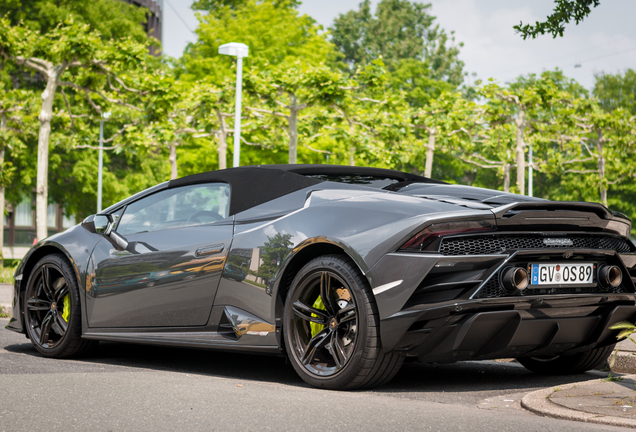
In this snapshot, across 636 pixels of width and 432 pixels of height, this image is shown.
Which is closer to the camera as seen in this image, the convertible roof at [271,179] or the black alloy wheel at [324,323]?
the black alloy wheel at [324,323]

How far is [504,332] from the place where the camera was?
13.3 feet

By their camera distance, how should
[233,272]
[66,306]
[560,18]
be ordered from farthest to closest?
[560,18] → [66,306] → [233,272]

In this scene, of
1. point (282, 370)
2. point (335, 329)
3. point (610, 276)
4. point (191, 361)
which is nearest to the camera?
point (335, 329)

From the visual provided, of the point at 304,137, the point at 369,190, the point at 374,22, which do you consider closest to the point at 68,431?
the point at 369,190

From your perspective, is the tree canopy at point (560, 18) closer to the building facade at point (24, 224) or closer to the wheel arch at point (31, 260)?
the wheel arch at point (31, 260)

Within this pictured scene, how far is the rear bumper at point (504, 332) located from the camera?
3957 mm

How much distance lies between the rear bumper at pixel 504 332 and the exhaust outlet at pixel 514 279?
121 millimetres

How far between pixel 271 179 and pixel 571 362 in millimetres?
2218

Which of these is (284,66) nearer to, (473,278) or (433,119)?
(433,119)

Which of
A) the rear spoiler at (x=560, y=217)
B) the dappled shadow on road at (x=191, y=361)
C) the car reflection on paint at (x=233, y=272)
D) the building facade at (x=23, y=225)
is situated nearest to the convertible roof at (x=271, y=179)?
the car reflection on paint at (x=233, y=272)

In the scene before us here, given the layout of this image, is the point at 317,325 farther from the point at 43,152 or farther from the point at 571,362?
the point at 43,152

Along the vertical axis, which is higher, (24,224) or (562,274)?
(562,274)

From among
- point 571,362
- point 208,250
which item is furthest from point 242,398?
point 571,362

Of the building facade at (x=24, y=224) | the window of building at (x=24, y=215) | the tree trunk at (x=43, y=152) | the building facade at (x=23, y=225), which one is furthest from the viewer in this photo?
the window of building at (x=24, y=215)
